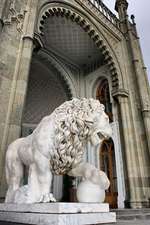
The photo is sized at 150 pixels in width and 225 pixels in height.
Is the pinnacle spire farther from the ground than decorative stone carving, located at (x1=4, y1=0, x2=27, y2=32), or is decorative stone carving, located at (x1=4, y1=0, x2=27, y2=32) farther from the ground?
the pinnacle spire

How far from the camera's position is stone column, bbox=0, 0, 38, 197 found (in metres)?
3.59

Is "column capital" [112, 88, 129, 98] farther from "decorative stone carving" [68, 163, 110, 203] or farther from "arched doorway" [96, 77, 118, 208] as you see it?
"decorative stone carving" [68, 163, 110, 203]

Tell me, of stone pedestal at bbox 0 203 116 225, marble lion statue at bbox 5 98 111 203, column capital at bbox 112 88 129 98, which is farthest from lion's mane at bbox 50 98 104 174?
column capital at bbox 112 88 129 98

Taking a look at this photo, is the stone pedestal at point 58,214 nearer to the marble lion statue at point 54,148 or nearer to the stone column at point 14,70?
the marble lion statue at point 54,148

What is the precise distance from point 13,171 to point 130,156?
553 centimetres

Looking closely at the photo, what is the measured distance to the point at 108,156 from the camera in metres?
8.30

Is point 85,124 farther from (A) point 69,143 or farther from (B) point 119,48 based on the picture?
(B) point 119,48

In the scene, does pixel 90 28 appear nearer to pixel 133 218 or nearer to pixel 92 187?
pixel 133 218

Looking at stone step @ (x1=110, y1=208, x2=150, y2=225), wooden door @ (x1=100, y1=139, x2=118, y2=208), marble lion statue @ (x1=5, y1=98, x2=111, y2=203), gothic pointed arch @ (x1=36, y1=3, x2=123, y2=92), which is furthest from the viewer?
wooden door @ (x1=100, y1=139, x2=118, y2=208)

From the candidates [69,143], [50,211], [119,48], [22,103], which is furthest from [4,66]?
[119,48]

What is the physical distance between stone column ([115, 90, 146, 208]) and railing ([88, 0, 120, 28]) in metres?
4.09

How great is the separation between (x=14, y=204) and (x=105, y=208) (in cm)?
73

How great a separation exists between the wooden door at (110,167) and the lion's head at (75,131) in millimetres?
6467

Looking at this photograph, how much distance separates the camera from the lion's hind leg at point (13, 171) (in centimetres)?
187
